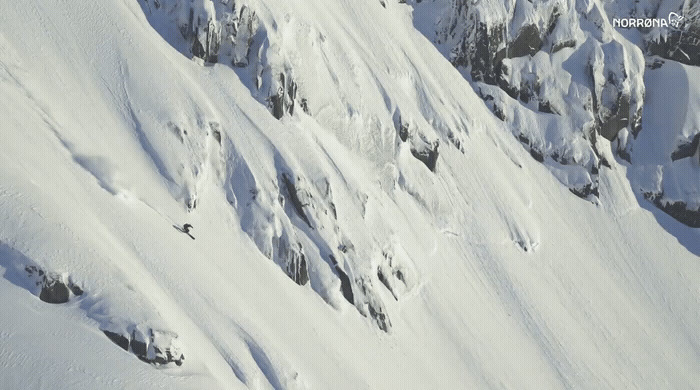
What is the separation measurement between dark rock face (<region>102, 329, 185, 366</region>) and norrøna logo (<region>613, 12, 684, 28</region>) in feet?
190

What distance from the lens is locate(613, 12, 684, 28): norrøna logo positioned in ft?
275

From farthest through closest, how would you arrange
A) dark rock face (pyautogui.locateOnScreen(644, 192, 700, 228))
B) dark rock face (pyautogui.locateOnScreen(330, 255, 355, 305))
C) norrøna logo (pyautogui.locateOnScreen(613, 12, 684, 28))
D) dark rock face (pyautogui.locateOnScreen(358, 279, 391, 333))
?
norrøna logo (pyautogui.locateOnScreen(613, 12, 684, 28)), dark rock face (pyautogui.locateOnScreen(644, 192, 700, 228)), dark rock face (pyautogui.locateOnScreen(358, 279, 391, 333)), dark rock face (pyautogui.locateOnScreen(330, 255, 355, 305))

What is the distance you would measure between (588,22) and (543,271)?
24512mm

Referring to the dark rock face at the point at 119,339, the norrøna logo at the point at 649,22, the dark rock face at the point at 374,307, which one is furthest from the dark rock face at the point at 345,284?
the norrøna logo at the point at 649,22

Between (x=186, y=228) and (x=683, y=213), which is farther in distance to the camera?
(x=683, y=213)

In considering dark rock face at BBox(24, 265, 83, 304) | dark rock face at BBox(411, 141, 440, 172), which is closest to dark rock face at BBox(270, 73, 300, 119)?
dark rock face at BBox(411, 141, 440, 172)

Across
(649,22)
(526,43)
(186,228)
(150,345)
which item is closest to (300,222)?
(186,228)

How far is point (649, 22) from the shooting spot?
85.1 m

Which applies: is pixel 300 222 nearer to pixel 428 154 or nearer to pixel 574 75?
pixel 428 154

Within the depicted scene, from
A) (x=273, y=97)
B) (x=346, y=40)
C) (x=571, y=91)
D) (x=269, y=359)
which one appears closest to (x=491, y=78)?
(x=571, y=91)

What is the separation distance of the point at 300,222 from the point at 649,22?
143ft

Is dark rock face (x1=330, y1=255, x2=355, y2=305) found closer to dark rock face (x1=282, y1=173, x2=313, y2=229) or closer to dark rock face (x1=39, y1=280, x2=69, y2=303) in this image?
dark rock face (x1=282, y1=173, x2=313, y2=229)

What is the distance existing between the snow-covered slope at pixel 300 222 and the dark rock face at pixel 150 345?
9cm

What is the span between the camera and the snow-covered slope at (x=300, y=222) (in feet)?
133
